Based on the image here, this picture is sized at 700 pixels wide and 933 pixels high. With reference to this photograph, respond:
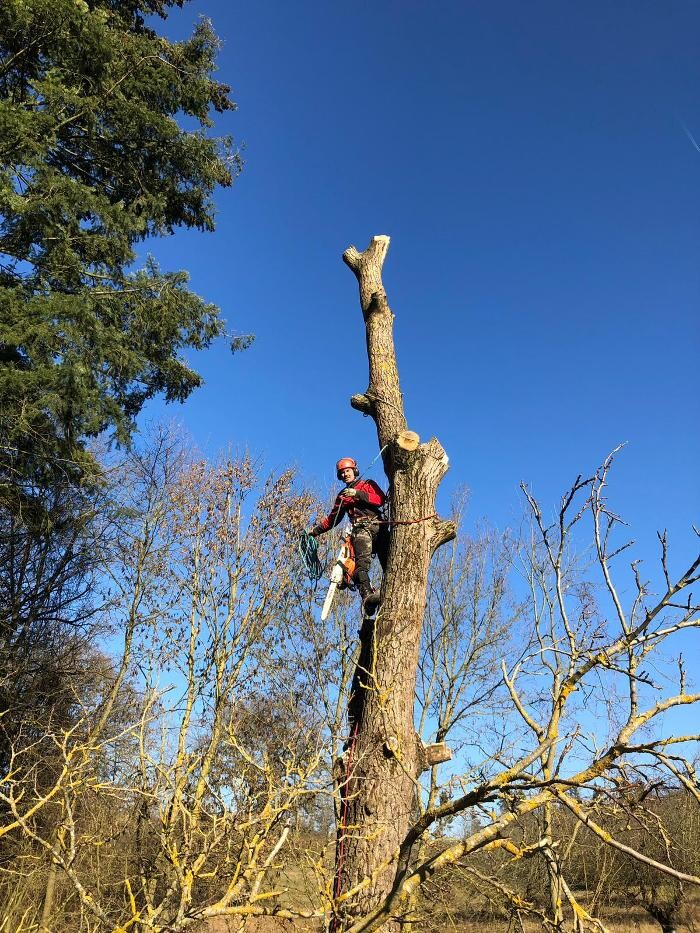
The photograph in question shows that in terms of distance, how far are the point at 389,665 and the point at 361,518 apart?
1.29 meters

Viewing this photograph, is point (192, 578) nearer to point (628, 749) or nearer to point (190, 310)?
point (190, 310)

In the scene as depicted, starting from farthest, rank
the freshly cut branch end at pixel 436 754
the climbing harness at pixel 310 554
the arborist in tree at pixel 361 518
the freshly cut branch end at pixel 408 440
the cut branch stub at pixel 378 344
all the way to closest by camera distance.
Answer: the climbing harness at pixel 310 554
the cut branch stub at pixel 378 344
the arborist in tree at pixel 361 518
the freshly cut branch end at pixel 408 440
the freshly cut branch end at pixel 436 754

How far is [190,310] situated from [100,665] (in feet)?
25.2

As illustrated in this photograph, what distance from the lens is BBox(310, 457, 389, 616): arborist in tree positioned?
3.98 meters

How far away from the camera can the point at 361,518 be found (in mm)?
4246

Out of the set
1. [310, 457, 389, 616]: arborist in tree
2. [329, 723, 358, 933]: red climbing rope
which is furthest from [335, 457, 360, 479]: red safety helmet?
[329, 723, 358, 933]: red climbing rope

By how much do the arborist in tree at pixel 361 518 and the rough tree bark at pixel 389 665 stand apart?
243mm

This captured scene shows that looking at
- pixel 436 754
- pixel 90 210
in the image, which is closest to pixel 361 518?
pixel 436 754

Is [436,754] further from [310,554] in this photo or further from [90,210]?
[90,210]

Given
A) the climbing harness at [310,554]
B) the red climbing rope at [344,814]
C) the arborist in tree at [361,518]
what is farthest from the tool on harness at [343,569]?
the red climbing rope at [344,814]

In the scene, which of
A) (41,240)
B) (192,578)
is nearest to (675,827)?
(192,578)

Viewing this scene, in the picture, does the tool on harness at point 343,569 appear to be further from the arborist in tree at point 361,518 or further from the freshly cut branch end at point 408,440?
the freshly cut branch end at point 408,440

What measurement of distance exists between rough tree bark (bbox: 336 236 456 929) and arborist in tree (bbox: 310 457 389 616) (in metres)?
0.24

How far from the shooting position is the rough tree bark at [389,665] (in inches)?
105
